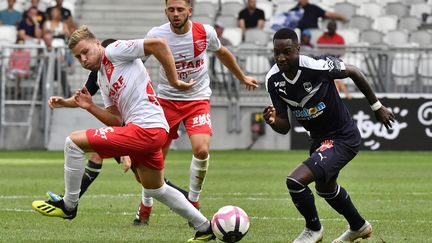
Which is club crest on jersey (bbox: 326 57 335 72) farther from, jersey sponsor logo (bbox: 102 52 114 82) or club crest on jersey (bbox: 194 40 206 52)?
club crest on jersey (bbox: 194 40 206 52)

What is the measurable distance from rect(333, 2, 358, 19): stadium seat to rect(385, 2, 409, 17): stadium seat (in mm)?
1050

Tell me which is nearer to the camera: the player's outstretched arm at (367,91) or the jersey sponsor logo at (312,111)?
the player's outstretched arm at (367,91)

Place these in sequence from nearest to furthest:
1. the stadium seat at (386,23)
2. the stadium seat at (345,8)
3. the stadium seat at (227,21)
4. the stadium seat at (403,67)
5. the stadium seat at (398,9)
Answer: the stadium seat at (403,67) → the stadium seat at (227,21) → the stadium seat at (386,23) → the stadium seat at (345,8) → the stadium seat at (398,9)

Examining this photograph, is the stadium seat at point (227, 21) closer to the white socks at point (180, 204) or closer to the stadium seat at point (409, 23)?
the stadium seat at point (409, 23)

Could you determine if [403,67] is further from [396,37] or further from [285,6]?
[285,6]

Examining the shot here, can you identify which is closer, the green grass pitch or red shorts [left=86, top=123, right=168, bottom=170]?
red shorts [left=86, top=123, right=168, bottom=170]

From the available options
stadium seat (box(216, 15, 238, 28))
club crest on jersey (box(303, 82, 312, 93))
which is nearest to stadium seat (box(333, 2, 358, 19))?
stadium seat (box(216, 15, 238, 28))

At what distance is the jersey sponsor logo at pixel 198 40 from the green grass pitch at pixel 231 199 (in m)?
1.87

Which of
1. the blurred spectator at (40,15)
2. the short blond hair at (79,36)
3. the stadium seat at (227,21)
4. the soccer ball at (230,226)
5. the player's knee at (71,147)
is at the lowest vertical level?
the stadium seat at (227,21)

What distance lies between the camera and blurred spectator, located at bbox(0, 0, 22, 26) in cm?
3008

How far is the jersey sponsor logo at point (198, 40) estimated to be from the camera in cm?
1256

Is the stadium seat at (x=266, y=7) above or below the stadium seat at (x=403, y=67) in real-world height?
above

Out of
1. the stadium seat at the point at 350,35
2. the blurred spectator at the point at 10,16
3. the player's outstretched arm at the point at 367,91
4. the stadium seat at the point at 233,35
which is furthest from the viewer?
the blurred spectator at the point at 10,16

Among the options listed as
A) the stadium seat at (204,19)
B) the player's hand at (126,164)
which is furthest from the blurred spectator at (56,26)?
the player's hand at (126,164)
